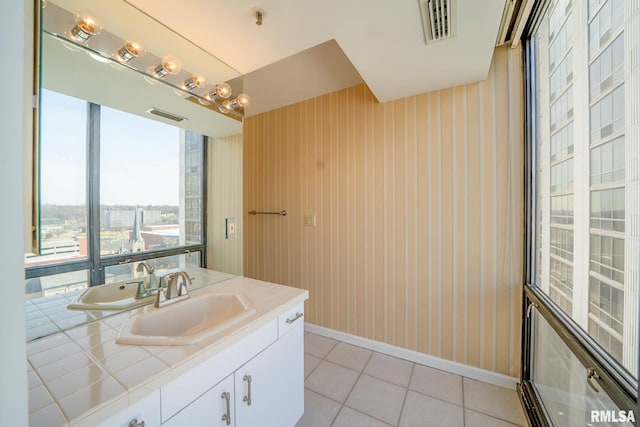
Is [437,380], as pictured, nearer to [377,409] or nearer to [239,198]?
[377,409]

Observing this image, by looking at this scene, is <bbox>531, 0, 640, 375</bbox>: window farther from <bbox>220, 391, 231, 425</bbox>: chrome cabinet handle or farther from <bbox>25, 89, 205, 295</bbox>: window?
<bbox>25, 89, 205, 295</bbox>: window

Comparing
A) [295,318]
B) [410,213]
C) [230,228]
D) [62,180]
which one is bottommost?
[295,318]

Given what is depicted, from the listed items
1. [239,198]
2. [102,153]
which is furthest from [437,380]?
[102,153]

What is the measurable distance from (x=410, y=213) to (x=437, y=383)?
126cm

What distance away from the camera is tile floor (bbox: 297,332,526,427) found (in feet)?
4.74

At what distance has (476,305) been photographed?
1770 millimetres

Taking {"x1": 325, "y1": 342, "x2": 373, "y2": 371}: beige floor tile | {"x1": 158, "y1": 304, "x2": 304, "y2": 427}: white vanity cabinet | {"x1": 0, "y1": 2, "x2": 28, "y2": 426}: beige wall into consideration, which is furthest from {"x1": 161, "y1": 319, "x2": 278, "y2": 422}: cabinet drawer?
{"x1": 325, "y1": 342, "x2": 373, "y2": 371}: beige floor tile

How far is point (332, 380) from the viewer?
1.78 m

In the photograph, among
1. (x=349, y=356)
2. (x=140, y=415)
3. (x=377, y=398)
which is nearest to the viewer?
(x=140, y=415)

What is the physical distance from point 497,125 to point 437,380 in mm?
1896

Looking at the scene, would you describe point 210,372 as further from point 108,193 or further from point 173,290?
point 108,193


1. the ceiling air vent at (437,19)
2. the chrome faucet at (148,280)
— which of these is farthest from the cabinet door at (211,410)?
the ceiling air vent at (437,19)

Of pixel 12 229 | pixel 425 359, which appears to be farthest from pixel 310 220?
pixel 12 229

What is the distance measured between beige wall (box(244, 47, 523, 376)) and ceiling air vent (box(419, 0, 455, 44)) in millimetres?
657
